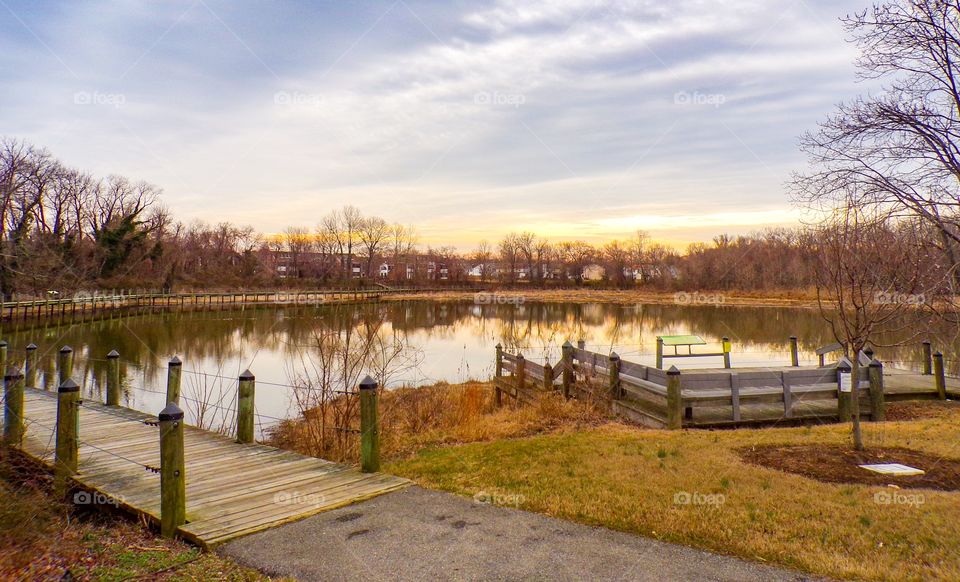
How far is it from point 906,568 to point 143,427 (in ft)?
35.7

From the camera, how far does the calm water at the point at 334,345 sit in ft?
41.9

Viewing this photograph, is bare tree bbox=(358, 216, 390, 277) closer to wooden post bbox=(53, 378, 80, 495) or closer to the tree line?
the tree line

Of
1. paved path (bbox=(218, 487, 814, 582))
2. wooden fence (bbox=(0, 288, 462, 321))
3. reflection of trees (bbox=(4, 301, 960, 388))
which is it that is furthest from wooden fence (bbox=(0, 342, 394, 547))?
wooden fence (bbox=(0, 288, 462, 321))

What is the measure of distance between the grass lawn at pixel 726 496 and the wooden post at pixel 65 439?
4.15 metres

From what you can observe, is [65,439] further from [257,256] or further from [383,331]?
[257,256]

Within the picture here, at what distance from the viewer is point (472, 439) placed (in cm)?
1049

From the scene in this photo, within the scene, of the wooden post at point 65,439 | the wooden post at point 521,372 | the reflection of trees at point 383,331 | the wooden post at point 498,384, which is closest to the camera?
the wooden post at point 65,439

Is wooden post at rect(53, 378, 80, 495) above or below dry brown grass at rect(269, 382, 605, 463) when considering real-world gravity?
above

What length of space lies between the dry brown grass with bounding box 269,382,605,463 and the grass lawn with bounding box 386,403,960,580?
4.30ft

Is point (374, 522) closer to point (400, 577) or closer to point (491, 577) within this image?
point (400, 577)

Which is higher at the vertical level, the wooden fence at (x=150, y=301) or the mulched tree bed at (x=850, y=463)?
the wooden fence at (x=150, y=301)

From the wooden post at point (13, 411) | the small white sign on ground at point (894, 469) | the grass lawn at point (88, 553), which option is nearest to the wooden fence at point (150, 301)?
the wooden post at point (13, 411)

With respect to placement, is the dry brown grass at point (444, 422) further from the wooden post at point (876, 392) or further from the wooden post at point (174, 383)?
the wooden post at point (876, 392)

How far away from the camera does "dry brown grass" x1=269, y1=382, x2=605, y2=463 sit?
977 centimetres
